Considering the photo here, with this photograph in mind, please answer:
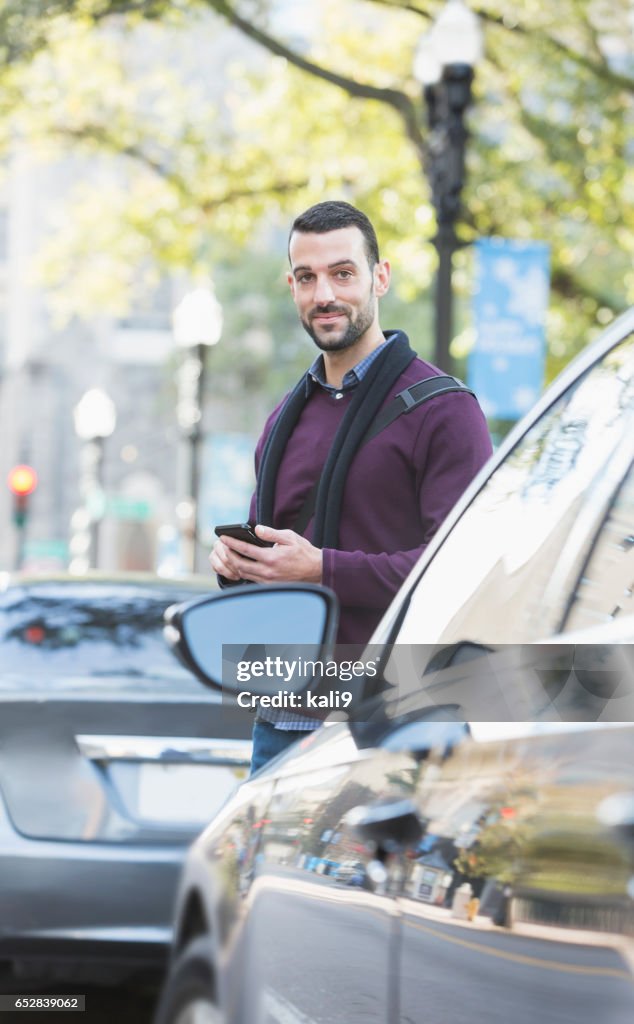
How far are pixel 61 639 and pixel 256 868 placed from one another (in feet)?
10.2

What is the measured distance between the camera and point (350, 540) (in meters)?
3.16

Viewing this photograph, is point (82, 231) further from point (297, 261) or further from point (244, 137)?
point (297, 261)

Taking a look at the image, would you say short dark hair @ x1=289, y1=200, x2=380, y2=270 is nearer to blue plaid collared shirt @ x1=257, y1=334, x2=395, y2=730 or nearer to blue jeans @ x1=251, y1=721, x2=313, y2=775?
blue plaid collared shirt @ x1=257, y1=334, x2=395, y2=730

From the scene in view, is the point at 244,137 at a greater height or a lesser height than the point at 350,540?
greater

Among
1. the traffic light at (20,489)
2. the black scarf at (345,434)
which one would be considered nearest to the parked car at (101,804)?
the black scarf at (345,434)

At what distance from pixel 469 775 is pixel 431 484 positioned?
129 centimetres

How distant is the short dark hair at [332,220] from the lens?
10.4 ft

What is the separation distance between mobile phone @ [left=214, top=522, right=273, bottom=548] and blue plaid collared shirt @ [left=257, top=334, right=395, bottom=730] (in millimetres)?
288

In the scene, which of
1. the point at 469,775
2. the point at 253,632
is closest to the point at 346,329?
the point at 253,632

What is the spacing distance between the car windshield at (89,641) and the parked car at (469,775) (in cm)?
244

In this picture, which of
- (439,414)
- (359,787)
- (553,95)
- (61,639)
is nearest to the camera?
(359,787)

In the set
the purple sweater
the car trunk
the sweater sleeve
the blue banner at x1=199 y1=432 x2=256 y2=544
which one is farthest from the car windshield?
the blue banner at x1=199 y1=432 x2=256 y2=544

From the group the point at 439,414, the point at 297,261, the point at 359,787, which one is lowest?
the point at 359,787

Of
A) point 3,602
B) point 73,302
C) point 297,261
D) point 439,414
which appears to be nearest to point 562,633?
point 439,414
